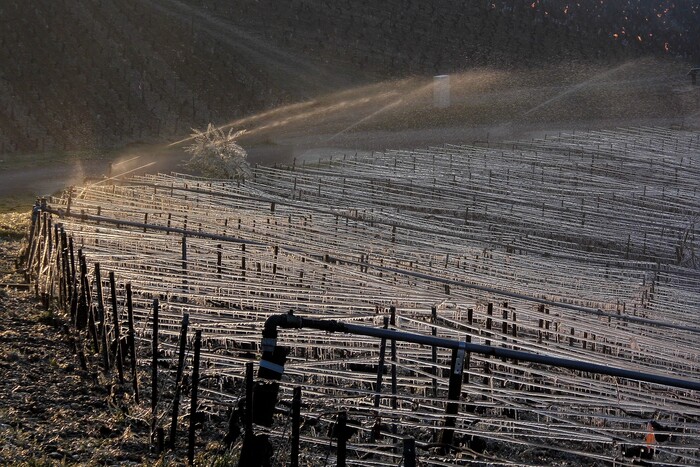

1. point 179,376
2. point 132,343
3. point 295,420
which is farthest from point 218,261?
point 295,420

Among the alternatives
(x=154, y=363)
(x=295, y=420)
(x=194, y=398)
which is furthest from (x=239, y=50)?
(x=295, y=420)

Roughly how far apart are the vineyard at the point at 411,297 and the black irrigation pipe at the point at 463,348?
34mm

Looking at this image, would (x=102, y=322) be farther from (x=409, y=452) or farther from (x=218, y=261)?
(x=409, y=452)

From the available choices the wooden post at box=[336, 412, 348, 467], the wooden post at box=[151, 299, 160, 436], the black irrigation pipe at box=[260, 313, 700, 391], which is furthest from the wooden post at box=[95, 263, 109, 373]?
the wooden post at box=[336, 412, 348, 467]

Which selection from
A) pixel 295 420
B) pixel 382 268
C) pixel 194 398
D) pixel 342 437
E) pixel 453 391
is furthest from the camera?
pixel 382 268

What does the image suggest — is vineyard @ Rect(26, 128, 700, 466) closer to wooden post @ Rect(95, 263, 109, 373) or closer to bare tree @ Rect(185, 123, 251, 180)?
wooden post @ Rect(95, 263, 109, 373)

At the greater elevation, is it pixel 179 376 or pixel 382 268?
pixel 382 268

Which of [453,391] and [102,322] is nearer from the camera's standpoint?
[453,391]

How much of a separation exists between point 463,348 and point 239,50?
42209 mm

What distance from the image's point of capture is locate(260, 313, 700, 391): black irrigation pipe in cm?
611

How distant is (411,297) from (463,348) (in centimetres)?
445

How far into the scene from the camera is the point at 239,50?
156 ft

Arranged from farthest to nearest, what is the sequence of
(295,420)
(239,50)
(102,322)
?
1. (239,50)
2. (102,322)
3. (295,420)

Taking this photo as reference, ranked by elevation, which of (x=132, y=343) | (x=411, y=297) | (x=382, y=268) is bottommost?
(x=132, y=343)
